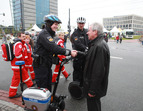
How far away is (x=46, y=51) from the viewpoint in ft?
7.61

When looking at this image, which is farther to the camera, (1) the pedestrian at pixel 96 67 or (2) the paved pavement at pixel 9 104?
(2) the paved pavement at pixel 9 104

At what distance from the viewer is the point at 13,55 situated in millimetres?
3156

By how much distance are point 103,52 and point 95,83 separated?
47cm

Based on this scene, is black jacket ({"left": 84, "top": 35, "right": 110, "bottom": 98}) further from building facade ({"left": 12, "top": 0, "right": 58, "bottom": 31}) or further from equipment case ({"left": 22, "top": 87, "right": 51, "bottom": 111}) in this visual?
building facade ({"left": 12, "top": 0, "right": 58, "bottom": 31})

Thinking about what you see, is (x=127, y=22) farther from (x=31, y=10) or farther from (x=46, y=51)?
(x=46, y=51)

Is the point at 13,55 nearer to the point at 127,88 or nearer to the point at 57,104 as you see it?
the point at 57,104

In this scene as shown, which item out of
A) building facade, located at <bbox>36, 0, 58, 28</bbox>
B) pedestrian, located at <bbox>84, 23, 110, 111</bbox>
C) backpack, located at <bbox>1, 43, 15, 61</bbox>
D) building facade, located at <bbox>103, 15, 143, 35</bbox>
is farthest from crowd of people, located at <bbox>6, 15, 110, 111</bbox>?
building facade, located at <bbox>103, 15, 143, 35</bbox>

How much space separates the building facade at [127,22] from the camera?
376ft

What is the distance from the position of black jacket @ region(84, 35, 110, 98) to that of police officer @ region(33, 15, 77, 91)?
1.56ft

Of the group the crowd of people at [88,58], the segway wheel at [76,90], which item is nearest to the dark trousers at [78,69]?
the segway wheel at [76,90]

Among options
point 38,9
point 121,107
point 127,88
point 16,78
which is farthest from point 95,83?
point 38,9

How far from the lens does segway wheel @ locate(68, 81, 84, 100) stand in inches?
120

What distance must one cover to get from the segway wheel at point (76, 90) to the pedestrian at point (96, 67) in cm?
110

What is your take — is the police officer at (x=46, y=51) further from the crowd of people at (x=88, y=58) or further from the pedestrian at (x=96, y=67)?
the pedestrian at (x=96, y=67)
